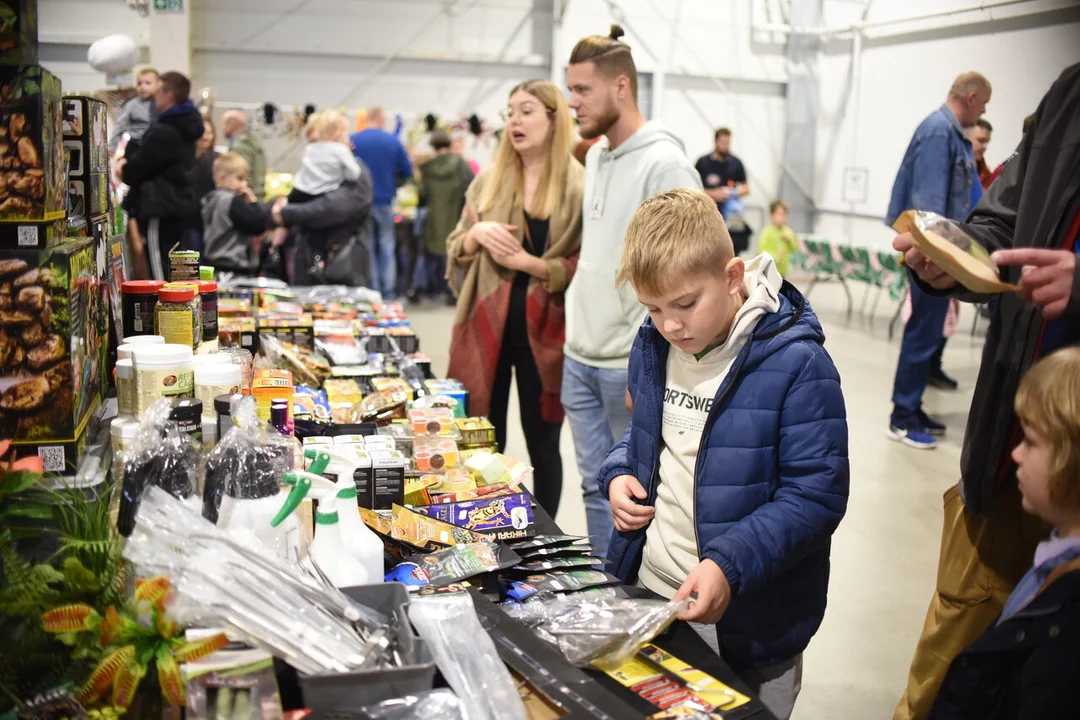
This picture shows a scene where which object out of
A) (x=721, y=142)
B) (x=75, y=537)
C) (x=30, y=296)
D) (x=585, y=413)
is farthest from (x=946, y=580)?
(x=721, y=142)

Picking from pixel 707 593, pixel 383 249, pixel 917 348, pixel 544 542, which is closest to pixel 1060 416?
pixel 707 593

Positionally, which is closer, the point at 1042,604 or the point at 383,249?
the point at 1042,604

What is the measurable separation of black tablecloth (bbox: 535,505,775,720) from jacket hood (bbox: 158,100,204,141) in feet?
15.6

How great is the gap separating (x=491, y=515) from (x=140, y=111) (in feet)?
17.9

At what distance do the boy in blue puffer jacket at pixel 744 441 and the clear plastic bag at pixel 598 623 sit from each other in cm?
15

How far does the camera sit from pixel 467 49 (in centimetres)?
1253

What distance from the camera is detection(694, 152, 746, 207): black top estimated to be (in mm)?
11555

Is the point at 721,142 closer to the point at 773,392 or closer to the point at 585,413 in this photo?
the point at 585,413

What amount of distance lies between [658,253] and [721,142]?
10.3 m

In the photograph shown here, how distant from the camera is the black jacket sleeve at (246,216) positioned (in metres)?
5.69

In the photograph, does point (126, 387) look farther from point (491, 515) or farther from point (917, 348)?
point (917, 348)

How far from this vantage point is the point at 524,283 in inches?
133

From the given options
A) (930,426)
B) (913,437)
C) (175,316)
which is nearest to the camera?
(175,316)

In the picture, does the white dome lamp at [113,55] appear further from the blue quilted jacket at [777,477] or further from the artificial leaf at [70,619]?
the artificial leaf at [70,619]
